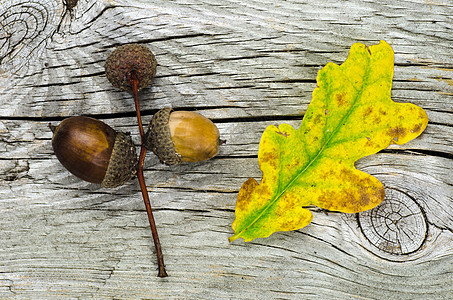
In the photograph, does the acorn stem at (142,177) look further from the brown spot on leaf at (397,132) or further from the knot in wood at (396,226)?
the brown spot on leaf at (397,132)

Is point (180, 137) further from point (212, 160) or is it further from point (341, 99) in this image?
point (341, 99)

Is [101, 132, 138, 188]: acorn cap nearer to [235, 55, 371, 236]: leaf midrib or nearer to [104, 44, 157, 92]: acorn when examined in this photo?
[104, 44, 157, 92]: acorn

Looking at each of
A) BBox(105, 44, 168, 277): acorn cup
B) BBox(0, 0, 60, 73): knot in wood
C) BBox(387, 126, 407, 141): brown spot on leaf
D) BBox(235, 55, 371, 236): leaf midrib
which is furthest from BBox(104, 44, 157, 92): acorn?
BBox(387, 126, 407, 141): brown spot on leaf

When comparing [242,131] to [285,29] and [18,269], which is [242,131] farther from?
[18,269]

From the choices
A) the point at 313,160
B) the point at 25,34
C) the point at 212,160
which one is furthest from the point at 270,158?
the point at 25,34

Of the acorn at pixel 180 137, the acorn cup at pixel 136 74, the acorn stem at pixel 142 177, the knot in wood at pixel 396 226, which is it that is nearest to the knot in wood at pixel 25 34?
the acorn cup at pixel 136 74

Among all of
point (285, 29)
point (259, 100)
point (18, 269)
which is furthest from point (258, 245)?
point (18, 269)

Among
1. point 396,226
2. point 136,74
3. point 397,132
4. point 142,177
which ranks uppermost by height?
point 136,74
